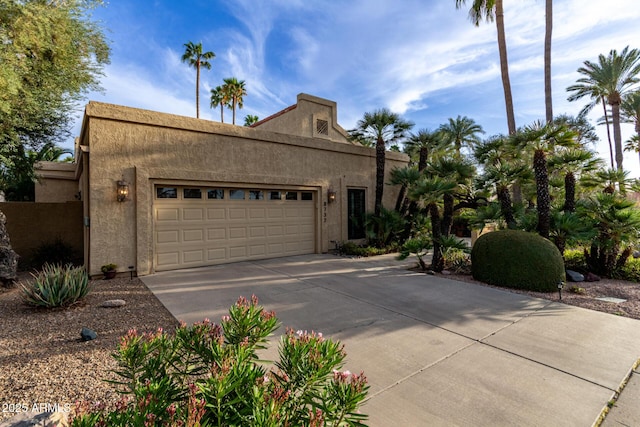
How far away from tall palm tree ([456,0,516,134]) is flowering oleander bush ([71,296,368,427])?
15107mm

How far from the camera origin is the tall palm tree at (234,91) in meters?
30.1

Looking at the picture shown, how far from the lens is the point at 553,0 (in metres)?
13.7

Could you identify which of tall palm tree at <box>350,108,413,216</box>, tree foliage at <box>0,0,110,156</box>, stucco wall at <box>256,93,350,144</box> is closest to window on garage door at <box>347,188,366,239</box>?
tall palm tree at <box>350,108,413,216</box>

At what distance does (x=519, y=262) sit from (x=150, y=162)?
28.6ft

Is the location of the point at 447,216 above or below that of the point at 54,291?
above

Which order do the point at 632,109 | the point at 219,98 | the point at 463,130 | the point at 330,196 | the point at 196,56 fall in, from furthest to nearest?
the point at 219,98 < the point at 196,56 < the point at 632,109 < the point at 463,130 < the point at 330,196

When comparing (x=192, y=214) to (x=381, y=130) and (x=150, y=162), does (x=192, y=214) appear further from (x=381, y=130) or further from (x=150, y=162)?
(x=381, y=130)

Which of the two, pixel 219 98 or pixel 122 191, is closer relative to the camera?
pixel 122 191

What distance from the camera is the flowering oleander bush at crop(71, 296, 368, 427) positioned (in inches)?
52.9

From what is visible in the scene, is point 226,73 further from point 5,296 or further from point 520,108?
point 5,296

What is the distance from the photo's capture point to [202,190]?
8367 millimetres

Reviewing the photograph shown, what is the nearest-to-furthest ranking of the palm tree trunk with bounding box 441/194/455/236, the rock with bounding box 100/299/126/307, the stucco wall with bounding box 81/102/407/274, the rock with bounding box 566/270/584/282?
the rock with bounding box 100/299/126/307
the stucco wall with bounding box 81/102/407/274
the rock with bounding box 566/270/584/282
the palm tree trunk with bounding box 441/194/455/236

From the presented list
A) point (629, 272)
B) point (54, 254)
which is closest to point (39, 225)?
point (54, 254)

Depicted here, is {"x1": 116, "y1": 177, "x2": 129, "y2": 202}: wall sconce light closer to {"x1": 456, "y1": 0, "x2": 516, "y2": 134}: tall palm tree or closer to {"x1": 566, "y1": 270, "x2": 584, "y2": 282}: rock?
{"x1": 566, "y1": 270, "x2": 584, "y2": 282}: rock
